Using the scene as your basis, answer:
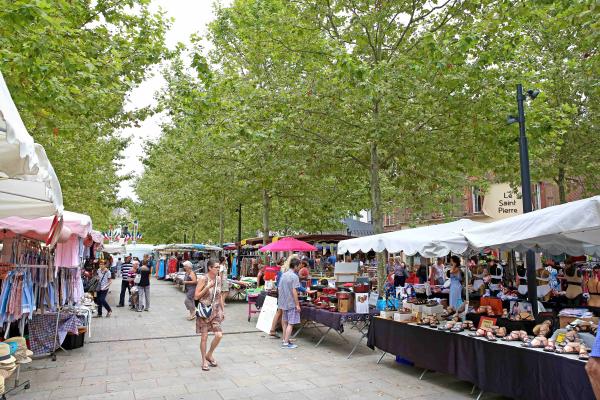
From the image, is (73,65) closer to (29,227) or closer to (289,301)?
(29,227)

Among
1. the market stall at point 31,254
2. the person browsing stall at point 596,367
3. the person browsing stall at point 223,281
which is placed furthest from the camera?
the person browsing stall at point 223,281

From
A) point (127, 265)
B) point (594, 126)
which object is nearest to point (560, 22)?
point (594, 126)

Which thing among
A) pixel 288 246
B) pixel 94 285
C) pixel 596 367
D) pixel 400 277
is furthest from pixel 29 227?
pixel 400 277

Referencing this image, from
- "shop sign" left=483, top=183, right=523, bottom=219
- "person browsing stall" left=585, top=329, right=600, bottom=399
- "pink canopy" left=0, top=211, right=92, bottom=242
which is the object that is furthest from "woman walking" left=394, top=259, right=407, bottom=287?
"person browsing stall" left=585, top=329, right=600, bottom=399

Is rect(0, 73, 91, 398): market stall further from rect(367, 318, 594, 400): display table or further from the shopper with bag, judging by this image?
the shopper with bag

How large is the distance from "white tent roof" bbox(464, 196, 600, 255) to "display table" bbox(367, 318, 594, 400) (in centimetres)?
140

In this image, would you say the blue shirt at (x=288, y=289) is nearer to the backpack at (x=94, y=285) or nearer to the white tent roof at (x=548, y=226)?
the white tent roof at (x=548, y=226)

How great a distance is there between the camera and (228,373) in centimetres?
726

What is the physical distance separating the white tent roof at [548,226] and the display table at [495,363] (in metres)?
1.40

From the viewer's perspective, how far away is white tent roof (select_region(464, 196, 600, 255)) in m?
4.84

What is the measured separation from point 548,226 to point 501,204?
7520 millimetres

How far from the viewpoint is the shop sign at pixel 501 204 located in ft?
40.1

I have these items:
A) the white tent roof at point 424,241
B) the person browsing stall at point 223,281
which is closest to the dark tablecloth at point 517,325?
the white tent roof at point 424,241

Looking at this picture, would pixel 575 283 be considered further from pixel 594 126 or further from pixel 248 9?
pixel 248 9
